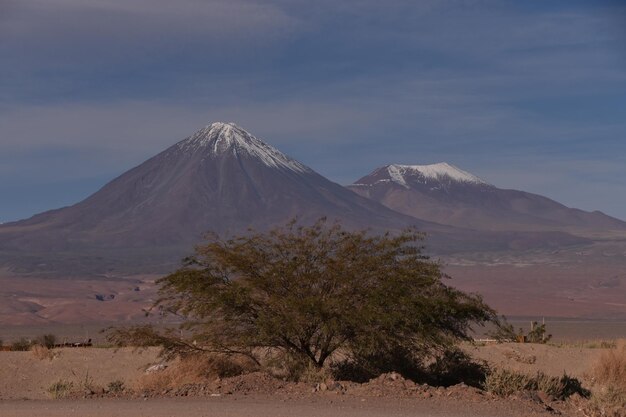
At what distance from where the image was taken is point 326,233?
83.3 feet

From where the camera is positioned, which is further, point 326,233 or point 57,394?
point 326,233

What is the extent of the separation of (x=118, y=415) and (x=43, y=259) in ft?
583

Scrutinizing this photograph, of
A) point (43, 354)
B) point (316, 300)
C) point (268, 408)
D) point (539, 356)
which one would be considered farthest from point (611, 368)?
point (43, 354)

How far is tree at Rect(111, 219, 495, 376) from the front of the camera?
23.5 m

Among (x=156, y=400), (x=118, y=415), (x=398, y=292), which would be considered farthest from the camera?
(x=398, y=292)

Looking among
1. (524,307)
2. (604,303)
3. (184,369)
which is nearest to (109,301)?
(524,307)

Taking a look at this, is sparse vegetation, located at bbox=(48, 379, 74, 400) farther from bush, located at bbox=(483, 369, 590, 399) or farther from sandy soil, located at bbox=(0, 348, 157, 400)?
bush, located at bbox=(483, 369, 590, 399)

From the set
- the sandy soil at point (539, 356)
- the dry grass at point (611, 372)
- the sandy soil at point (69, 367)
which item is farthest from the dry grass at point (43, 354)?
the dry grass at point (611, 372)

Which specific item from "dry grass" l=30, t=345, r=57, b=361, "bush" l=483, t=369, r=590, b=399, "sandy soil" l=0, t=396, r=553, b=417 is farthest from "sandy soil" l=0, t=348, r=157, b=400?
"bush" l=483, t=369, r=590, b=399

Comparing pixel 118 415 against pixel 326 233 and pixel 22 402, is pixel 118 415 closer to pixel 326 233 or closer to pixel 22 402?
pixel 22 402

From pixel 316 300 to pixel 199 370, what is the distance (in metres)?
3.29

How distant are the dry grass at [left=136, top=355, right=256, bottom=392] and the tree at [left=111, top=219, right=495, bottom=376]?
11.7 inches

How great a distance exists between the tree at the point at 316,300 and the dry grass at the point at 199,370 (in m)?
0.30

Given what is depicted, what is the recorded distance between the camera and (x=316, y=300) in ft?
77.0
